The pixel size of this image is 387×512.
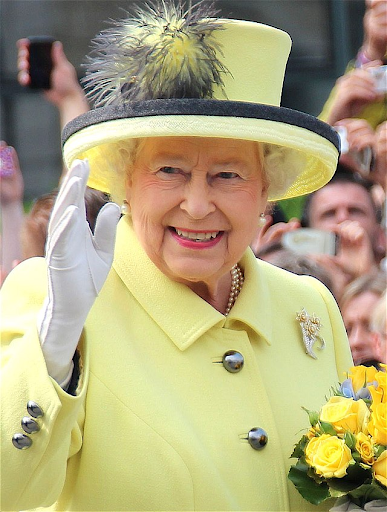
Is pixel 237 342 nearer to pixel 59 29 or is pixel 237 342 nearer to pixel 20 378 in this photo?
pixel 20 378

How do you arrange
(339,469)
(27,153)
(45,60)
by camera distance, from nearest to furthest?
(339,469)
(45,60)
(27,153)

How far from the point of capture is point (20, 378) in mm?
1863

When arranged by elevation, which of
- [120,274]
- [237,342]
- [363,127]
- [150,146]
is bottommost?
[363,127]

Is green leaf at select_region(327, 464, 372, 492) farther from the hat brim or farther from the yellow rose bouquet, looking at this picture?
the hat brim

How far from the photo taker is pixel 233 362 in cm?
230

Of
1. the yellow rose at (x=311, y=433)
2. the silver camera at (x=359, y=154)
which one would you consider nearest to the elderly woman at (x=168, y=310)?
the yellow rose at (x=311, y=433)

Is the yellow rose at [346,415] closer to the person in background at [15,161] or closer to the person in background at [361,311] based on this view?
the person in background at [361,311]

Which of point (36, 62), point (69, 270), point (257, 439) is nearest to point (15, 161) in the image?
point (36, 62)

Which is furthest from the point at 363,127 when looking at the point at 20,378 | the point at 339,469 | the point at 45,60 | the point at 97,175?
the point at 20,378

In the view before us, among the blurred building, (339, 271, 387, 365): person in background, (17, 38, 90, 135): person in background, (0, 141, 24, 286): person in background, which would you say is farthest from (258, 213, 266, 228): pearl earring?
the blurred building

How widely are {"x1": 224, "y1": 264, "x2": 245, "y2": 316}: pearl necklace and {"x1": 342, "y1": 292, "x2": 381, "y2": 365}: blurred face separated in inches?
60.3

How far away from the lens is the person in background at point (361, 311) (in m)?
4.00

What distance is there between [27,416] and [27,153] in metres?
3.74

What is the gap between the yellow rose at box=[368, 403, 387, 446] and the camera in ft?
6.83
